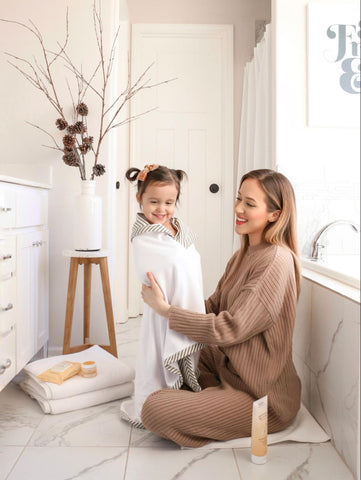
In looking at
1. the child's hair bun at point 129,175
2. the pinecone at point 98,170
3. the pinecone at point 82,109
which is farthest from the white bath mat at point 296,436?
the pinecone at point 82,109

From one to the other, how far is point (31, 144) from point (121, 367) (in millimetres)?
1313

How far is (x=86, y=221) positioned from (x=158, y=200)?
70 centimetres

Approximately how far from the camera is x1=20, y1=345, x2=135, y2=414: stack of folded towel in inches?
76.2

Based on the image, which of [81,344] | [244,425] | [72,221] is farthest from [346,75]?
[81,344]

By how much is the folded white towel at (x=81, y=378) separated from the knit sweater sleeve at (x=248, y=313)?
0.57m

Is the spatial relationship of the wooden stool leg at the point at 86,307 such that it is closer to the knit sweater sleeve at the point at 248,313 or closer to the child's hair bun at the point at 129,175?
the child's hair bun at the point at 129,175

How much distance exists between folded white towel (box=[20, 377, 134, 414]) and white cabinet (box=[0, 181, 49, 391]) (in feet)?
0.39

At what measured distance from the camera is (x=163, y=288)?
1.75m

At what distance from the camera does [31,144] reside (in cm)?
265

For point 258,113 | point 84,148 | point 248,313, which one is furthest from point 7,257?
point 258,113

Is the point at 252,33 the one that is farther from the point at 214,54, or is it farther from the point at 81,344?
the point at 81,344

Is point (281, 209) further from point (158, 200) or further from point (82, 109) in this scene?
point (82, 109)

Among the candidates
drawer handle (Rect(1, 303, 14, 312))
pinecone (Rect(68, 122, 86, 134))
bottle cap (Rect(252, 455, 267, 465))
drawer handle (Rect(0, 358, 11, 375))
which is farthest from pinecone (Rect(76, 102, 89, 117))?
bottle cap (Rect(252, 455, 267, 465))

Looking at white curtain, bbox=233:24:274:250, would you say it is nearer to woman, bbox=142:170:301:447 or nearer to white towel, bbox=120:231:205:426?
woman, bbox=142:170:301:447
